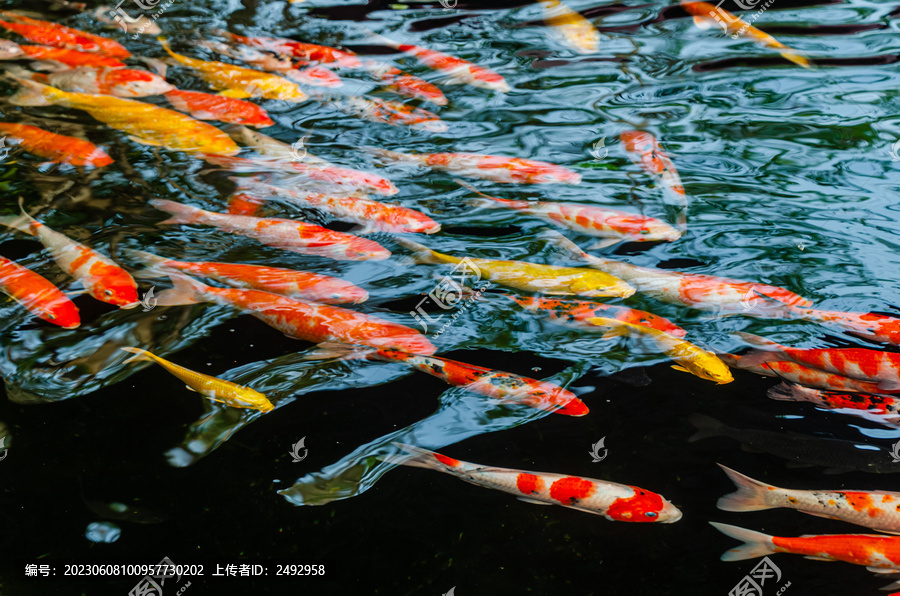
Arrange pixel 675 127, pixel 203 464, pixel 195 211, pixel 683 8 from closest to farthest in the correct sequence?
pixel 203 464 < pixel 195 211 < pixel 675 127 < pixel 683 8

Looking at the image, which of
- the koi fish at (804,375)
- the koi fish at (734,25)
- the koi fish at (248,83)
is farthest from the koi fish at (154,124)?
the koi fish at (734,25)

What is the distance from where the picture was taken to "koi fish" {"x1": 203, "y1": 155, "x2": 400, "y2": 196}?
4.26 metres

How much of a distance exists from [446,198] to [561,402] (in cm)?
180

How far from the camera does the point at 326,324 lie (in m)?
3.21

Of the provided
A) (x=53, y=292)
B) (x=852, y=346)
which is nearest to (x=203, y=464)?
(x=53, y=292)

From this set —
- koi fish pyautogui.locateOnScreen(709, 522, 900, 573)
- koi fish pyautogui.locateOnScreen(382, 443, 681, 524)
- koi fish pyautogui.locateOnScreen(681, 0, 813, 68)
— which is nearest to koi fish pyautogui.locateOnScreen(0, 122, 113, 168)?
koi fish pyautogui.locateOnScreen(382, 443, 681, 524)

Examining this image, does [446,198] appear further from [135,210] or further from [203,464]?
[203,464]

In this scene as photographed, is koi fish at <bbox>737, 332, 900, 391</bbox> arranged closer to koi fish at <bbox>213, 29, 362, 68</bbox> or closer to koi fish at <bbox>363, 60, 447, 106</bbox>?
koi fish at <bbox>363, 60, 447, 106</bbox>

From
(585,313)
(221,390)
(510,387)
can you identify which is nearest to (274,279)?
(221,390)

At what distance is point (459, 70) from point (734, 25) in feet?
8.87

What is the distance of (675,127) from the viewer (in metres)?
5.02

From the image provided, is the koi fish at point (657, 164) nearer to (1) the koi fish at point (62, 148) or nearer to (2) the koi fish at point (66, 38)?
(1) the koi fish at point (62, 148)

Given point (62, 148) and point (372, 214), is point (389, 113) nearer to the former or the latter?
point (372, 214)

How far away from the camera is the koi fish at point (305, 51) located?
585 centimetres
